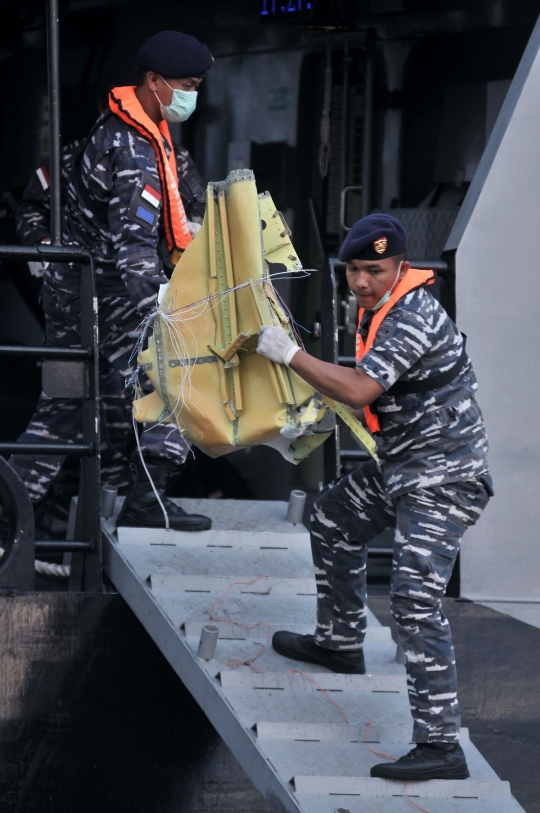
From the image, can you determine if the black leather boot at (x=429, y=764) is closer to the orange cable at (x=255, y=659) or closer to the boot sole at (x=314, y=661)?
the orange cable at (x=255, y=659)

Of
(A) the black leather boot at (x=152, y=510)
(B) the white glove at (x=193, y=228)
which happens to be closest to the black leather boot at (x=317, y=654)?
(A) the black leather boot at (x=152, y=510)

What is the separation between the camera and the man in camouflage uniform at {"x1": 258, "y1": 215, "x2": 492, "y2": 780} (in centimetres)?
320

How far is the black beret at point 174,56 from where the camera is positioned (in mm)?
4326

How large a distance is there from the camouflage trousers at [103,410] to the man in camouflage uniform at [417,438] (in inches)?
50.1

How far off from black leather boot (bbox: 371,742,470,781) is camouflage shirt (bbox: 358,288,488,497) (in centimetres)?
70

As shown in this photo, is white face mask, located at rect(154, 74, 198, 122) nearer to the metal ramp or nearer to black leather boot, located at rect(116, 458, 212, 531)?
black leather boot, located at rect(116, 458, 212, 531)

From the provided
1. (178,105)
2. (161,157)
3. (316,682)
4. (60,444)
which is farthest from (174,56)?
(316,682)

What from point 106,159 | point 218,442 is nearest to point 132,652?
point 218,442

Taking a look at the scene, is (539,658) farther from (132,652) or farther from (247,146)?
(247,146)

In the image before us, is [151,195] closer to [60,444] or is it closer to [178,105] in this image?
[178,105]

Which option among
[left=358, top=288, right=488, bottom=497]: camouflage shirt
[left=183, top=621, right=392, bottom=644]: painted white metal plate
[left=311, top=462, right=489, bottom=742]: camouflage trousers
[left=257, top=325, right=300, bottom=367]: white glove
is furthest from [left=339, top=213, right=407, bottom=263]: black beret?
[left=183, top=621, right=392, bottom=644]: painted white metal plate

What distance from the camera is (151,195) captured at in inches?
172

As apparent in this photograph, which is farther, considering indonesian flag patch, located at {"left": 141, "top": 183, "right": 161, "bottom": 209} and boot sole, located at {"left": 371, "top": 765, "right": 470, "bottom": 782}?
indonesian flag patch, located at {"left": 141, "top": 183, "right": 161, "bottom": 209}

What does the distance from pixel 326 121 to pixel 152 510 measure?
2194 mm
